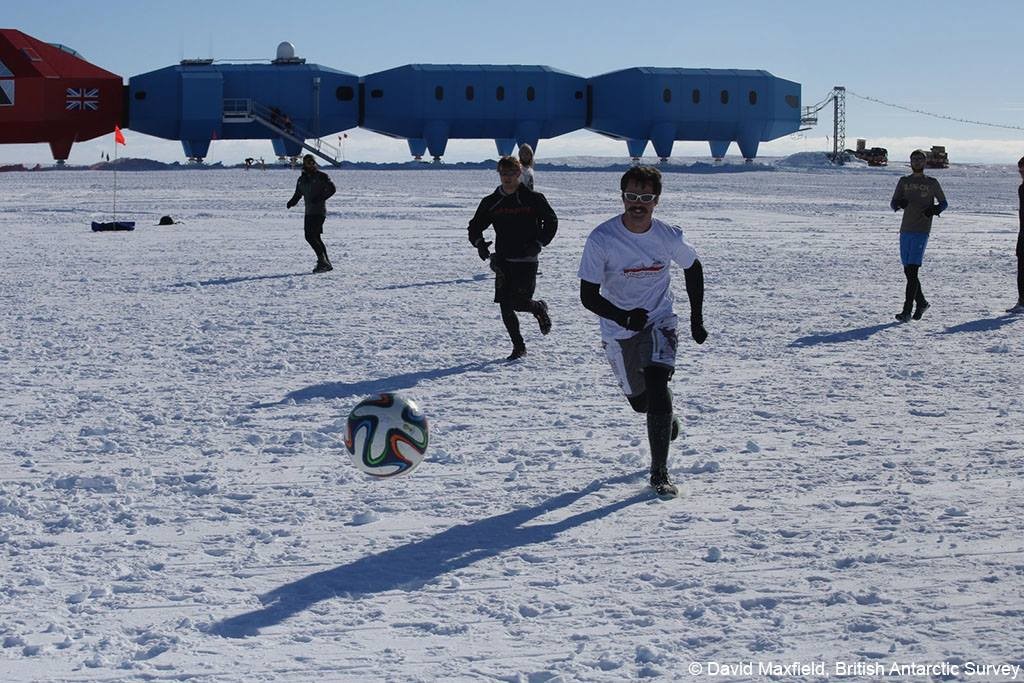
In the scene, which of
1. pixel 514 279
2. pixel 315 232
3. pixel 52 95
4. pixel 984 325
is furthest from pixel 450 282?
pixel 52 95

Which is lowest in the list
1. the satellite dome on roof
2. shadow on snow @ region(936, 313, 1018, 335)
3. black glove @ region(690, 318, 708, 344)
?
shadow on snow @ region(936, 313, 1018, 335)

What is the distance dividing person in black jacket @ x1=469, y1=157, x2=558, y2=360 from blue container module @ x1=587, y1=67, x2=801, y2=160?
185 ft

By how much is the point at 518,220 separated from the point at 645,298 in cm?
418

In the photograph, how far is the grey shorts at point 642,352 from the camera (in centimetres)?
655

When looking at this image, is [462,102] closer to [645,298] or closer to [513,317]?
[513,317]

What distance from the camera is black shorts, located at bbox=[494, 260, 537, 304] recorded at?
1086cm

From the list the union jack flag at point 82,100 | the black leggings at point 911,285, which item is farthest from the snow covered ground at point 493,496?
the union jack flag at point 82,100

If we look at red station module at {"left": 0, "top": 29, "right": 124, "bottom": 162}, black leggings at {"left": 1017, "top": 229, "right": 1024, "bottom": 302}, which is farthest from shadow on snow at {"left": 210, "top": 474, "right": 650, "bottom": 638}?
red station module at {"left": 0, "top": 29, "right": 124, "bottom": 162}

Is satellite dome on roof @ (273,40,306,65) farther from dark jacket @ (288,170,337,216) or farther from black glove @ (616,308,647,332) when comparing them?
black glove @ (616,308,647,332)

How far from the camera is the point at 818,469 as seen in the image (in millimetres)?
7180

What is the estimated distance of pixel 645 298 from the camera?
668 cm

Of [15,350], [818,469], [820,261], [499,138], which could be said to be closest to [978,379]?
[818,469]

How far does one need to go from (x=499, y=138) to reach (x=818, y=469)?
6122 centimetres

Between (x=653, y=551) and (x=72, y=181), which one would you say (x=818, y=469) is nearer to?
(x=653, y=551)
